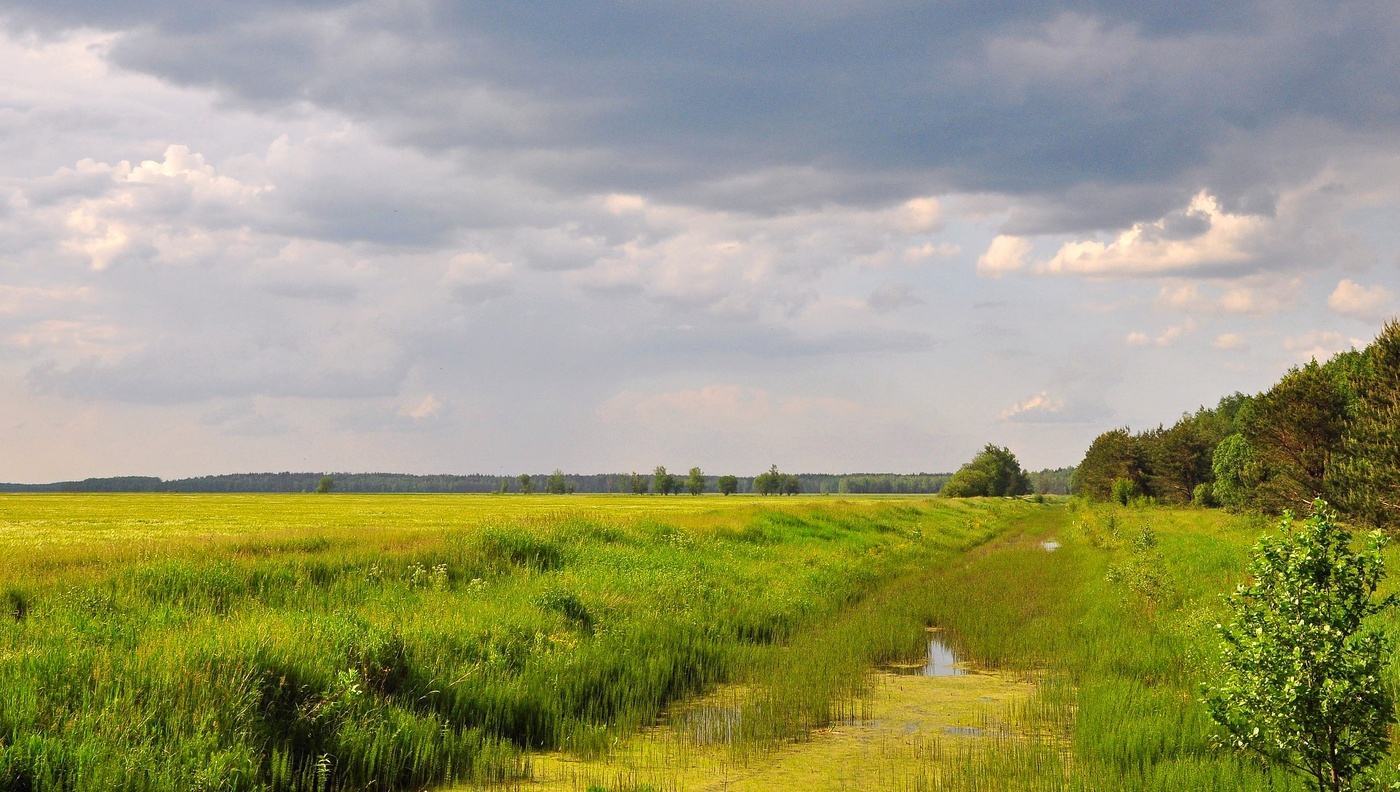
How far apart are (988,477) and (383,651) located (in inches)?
6431

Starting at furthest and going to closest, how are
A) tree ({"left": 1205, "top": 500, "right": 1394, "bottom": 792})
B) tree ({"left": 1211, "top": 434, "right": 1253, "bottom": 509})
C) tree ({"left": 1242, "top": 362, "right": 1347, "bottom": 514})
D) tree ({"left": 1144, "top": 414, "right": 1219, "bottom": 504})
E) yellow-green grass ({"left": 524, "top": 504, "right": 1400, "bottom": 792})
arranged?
tree ({"left": 1144, "top": 414, "right": 1219, "bottom": 504}) < tree ({"left": 1211, "top": 434, "right": 1253, "bottom": 509}) < tree ({"left": 1242, "top": 362, "right": 1347, "bottom": 514}) < yellow-green grass ({"left": 524, "top": 504, "right": 1400, "bottom": 792}) < tree ({"left": 1205, "top": 500, "right": 1394, "bottom": 792})

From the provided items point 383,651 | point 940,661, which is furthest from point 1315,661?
point 383,651

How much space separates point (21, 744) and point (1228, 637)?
35.2 feet

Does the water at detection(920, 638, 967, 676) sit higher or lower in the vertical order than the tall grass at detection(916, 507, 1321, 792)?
lower

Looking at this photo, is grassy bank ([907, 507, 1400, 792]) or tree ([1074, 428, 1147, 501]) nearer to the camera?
grassy bank ([907, 507, 1400, 792])

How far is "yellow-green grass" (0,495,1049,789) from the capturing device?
26.0ft

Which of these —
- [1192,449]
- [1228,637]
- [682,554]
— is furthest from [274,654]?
[1192,449]

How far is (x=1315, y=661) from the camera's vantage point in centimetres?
712

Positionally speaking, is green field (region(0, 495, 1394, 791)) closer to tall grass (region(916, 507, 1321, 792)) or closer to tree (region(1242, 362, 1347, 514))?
tall grass (region(916, 507, 1321, 792))

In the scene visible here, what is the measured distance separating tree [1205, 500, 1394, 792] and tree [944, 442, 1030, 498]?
148 metres

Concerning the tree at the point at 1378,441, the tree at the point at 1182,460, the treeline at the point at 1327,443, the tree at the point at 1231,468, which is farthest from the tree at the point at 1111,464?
the tree at the point at 1378,441

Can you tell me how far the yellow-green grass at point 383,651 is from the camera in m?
7.91

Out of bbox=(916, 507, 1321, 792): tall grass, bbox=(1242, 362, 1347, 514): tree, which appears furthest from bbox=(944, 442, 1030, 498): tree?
bbox=(916, 507, 1321, 792): tall grass

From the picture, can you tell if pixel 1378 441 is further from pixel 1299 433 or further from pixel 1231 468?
pixel 1231 468
